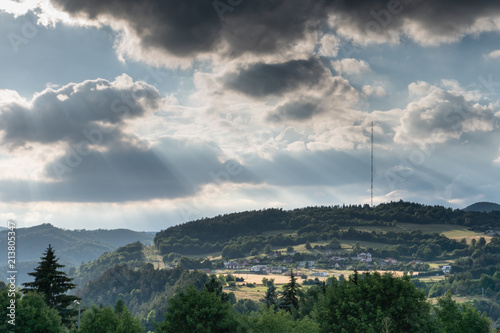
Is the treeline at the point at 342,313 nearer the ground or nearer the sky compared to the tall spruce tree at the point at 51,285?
nearer the ground

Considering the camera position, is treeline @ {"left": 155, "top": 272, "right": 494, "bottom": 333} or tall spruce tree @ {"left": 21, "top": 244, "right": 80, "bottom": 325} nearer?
treeline @ {"left": 155, "top": 272, "right": 494, "bottom": 333}

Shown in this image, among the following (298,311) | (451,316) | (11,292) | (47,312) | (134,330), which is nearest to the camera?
(11,292)

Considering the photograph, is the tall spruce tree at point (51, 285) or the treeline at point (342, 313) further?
the tall spruce tree at point (51, 285)

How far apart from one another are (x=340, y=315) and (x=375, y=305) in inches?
208

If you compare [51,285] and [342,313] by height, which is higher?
[51,285]

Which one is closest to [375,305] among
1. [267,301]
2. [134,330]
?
[134,330]

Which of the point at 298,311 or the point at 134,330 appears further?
the point at 298,311

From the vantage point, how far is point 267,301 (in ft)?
427

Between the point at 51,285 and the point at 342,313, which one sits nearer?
the point at 342,313

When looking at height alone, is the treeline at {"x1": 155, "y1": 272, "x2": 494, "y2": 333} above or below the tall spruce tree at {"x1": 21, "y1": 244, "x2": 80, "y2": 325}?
below

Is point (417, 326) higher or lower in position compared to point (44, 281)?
lower

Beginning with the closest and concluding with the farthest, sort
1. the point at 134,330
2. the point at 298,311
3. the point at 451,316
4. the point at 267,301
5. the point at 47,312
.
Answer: the point at 47,312 < the point at 134,330 < the point at 451,316 < the point at 298,311 < the point at 267,301

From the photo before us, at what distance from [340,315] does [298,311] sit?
3774cm

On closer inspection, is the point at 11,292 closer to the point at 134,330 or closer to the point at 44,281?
the point at 44,281
